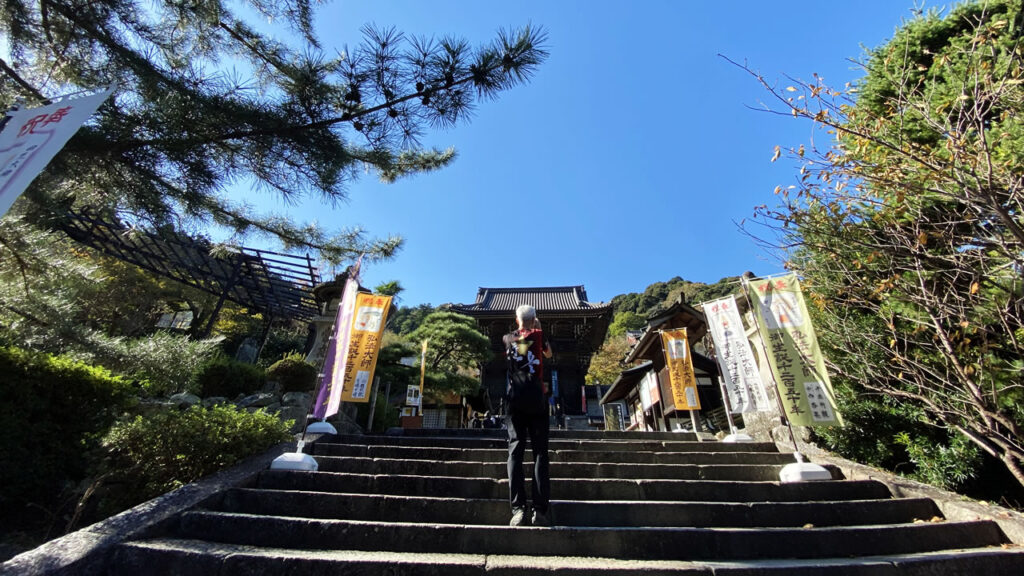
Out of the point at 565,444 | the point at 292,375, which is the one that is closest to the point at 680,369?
the point at 565,444

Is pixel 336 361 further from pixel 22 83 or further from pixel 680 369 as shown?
pixel 680 369

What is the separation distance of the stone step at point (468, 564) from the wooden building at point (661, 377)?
562 centimetres

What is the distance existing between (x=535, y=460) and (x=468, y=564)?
0.87 meters

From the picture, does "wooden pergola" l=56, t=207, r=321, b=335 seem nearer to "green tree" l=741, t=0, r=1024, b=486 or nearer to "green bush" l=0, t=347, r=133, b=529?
"green bush" l=0, t=347, r=133, b=529

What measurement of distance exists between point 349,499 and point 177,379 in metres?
3.74

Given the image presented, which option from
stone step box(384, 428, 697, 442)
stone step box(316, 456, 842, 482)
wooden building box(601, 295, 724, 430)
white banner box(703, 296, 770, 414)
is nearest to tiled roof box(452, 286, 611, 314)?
wooden building box(601, 295, 724, 430)

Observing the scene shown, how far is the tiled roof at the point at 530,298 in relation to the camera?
22812mm

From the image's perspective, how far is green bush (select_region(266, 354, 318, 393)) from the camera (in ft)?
24.5

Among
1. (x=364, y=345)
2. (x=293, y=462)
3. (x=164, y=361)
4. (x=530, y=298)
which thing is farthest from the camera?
(x=530, y=298)

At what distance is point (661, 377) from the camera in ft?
30.8

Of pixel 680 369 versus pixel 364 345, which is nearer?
pixel 364 345

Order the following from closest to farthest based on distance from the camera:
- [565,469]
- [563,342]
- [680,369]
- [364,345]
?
[565,469] → [364,345] → [680,369] → [563,342]

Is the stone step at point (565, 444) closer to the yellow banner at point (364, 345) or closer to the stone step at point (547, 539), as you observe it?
the yellow banner at point (364, 345)

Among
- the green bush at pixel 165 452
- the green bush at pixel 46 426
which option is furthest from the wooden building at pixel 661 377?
the green bush at pixel 46 426
